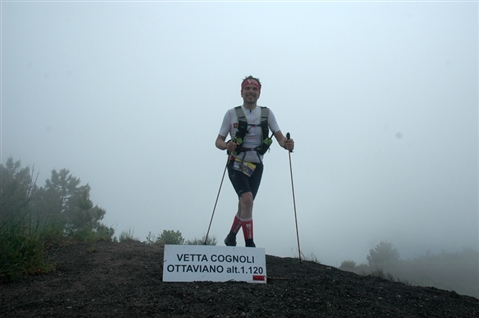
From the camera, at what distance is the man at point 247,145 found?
16.9ft

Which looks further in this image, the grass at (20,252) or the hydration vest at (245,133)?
the hydration vest at (245,133)

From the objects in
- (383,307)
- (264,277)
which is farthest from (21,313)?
(383,307)

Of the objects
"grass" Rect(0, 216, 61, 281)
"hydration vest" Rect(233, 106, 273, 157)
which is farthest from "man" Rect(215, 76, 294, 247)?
"grass" Rect(0, 216, 61, 281)

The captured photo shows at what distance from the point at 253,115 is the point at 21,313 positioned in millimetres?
3647

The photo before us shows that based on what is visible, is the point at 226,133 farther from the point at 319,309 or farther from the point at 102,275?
the point at 319,309

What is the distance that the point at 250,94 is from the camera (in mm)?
5570

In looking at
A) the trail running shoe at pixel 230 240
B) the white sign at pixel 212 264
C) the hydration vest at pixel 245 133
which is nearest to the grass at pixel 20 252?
the white sign at pixel 212 264

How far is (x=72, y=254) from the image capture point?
16.5 feet

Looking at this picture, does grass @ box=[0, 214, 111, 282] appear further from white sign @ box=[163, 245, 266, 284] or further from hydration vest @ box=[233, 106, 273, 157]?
hydration vest @ box=[233, 106, 273, 157]

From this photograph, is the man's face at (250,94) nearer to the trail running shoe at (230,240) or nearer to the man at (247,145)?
the man at (247,145)

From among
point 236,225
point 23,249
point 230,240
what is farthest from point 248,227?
point 23,249

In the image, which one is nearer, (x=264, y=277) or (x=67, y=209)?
(x=264, y=277)

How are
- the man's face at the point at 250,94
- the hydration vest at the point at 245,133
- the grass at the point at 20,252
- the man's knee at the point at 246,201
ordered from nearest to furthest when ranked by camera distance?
the grass at the point at 20,252 → the man's knee at the point at 246,201 → the hydration vest at the point at 245,133 → the man's face at the point at 250,94

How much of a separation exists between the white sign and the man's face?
217 centimetres
